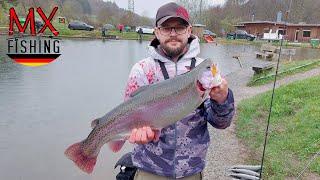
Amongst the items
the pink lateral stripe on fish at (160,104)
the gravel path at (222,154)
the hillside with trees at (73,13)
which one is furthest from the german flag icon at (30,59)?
the hillside with trees at (73,13)

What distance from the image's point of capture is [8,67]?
20.4 metres

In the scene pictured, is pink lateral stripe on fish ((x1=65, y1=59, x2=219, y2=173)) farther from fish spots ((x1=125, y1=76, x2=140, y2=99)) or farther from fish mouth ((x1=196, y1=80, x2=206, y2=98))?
fish spots ((x1=125, y1=76, x2=140, y2=99))

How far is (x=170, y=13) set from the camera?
126 inches

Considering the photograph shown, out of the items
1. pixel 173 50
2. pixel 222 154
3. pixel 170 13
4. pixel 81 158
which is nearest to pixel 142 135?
pixel 81 158

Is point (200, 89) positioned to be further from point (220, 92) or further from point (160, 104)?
point (160, 104)

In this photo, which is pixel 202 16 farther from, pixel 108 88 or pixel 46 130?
pixel 46 130

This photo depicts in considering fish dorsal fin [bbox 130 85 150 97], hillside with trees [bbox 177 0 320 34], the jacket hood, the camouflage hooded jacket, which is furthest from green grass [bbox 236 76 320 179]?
hillside with trees [bbox 177 0 320 34]

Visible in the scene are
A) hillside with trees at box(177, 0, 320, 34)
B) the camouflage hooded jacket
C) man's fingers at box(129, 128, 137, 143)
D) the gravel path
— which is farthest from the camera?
hillside with trees at box(177, 0, 320, 34)

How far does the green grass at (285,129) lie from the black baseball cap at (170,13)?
Answer: 4159 mm

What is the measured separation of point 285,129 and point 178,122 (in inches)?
258

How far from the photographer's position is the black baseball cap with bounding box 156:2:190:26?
3205mm

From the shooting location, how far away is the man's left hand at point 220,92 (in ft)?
9.30

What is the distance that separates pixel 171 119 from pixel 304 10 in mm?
104457

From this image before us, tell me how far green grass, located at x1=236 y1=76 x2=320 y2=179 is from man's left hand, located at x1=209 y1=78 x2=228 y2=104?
4.01 meters
